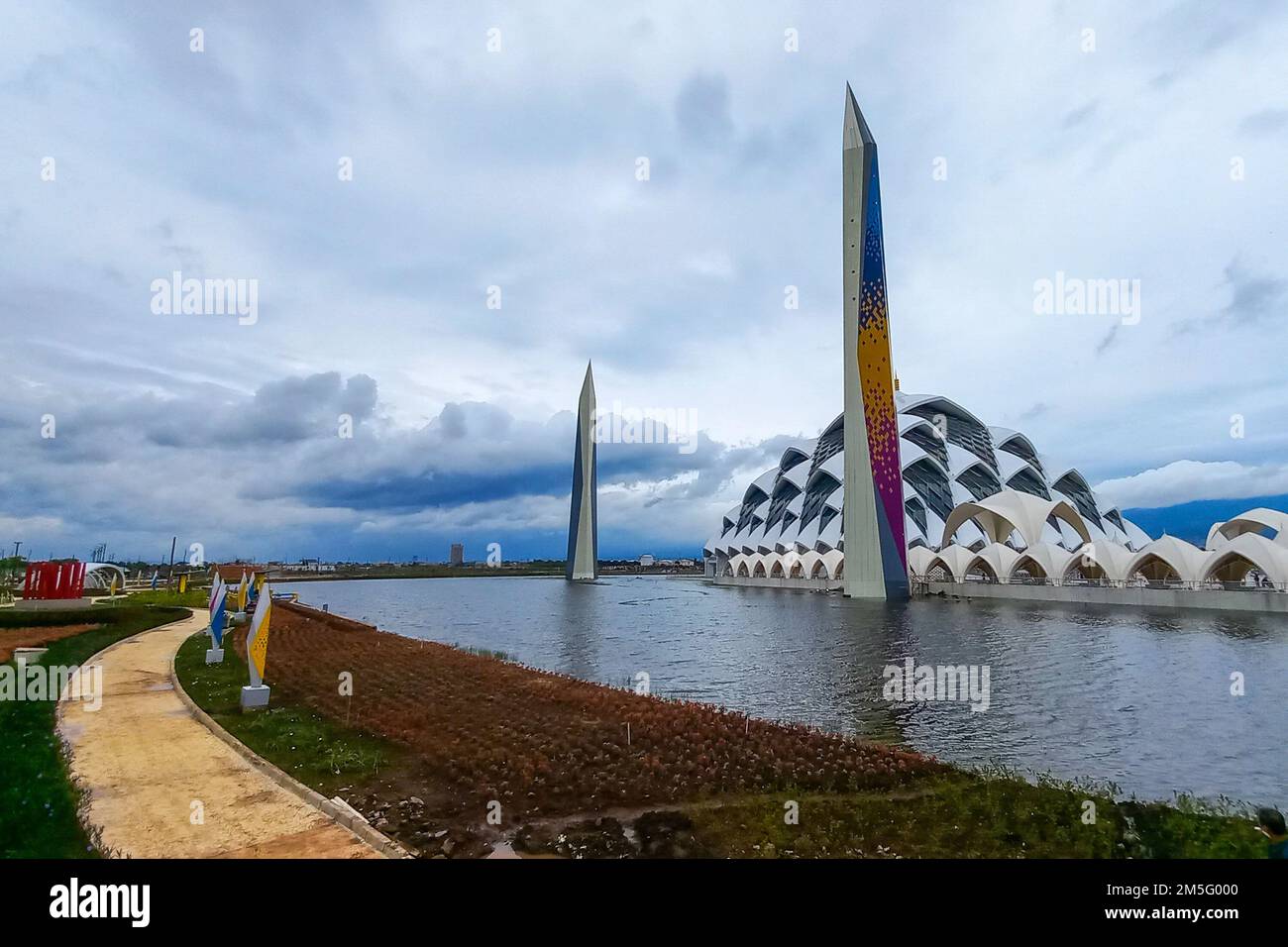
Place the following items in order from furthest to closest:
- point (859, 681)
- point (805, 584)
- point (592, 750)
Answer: point (805, 584)
point (859, 681)
point (592, 750)

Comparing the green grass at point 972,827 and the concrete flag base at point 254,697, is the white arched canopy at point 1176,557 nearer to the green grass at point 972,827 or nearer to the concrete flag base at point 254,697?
the green grass at point 972,827

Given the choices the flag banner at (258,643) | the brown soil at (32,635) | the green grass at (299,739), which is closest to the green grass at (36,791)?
the green grass at (299,739)

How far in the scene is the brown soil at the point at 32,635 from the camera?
19422 millimetres

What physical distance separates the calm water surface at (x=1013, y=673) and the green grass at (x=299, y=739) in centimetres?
701

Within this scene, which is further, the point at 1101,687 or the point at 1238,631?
the point at 1238,631

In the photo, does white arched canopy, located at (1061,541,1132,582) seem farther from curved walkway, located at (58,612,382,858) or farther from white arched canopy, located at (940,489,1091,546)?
curved walkway, located at (58,612,382,858)

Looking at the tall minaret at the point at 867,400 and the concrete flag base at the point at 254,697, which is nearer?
the concrete flag base at the point at 254,697

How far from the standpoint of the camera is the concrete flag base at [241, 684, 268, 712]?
12.8 m

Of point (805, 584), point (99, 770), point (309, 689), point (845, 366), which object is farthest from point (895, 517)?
point (99, 770)

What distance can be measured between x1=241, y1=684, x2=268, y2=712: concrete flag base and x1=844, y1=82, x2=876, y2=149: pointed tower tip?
5135 centimetres

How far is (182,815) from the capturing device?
24.2ft
